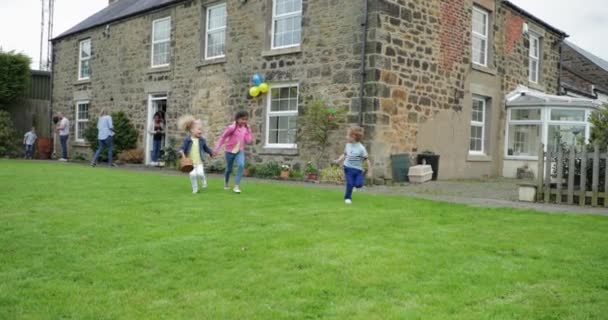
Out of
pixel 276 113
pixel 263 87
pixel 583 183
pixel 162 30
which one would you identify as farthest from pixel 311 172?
pixel 162 30

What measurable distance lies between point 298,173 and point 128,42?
33.2ft

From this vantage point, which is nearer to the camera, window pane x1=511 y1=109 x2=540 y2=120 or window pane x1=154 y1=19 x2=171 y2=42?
window pane x1=511 y1=109 x2=540 y2=120

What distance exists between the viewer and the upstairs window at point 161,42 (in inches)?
759

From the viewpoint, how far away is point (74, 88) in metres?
23.9

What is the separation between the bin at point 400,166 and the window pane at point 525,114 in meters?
6.03

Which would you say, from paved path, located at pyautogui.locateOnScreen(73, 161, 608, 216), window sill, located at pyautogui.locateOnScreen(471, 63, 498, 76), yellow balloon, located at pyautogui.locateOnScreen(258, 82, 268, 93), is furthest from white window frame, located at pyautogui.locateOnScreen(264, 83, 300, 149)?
window sill, located at pyautogui.locateOnScreen(471, 63, 498, 76)

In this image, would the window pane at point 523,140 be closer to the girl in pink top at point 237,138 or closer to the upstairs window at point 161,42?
the girl in pink top at point 237,138

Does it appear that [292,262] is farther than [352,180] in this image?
No

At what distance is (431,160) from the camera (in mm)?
14539

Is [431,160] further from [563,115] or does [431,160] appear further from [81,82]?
[81,82]

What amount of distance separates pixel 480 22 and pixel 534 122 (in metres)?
3.59

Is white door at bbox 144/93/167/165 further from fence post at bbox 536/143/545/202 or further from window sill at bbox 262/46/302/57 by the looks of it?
fence post at bbox 536/143/545/202

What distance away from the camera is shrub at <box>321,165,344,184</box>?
13.5 m

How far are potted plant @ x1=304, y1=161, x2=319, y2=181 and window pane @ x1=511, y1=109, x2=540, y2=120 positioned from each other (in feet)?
25.4
